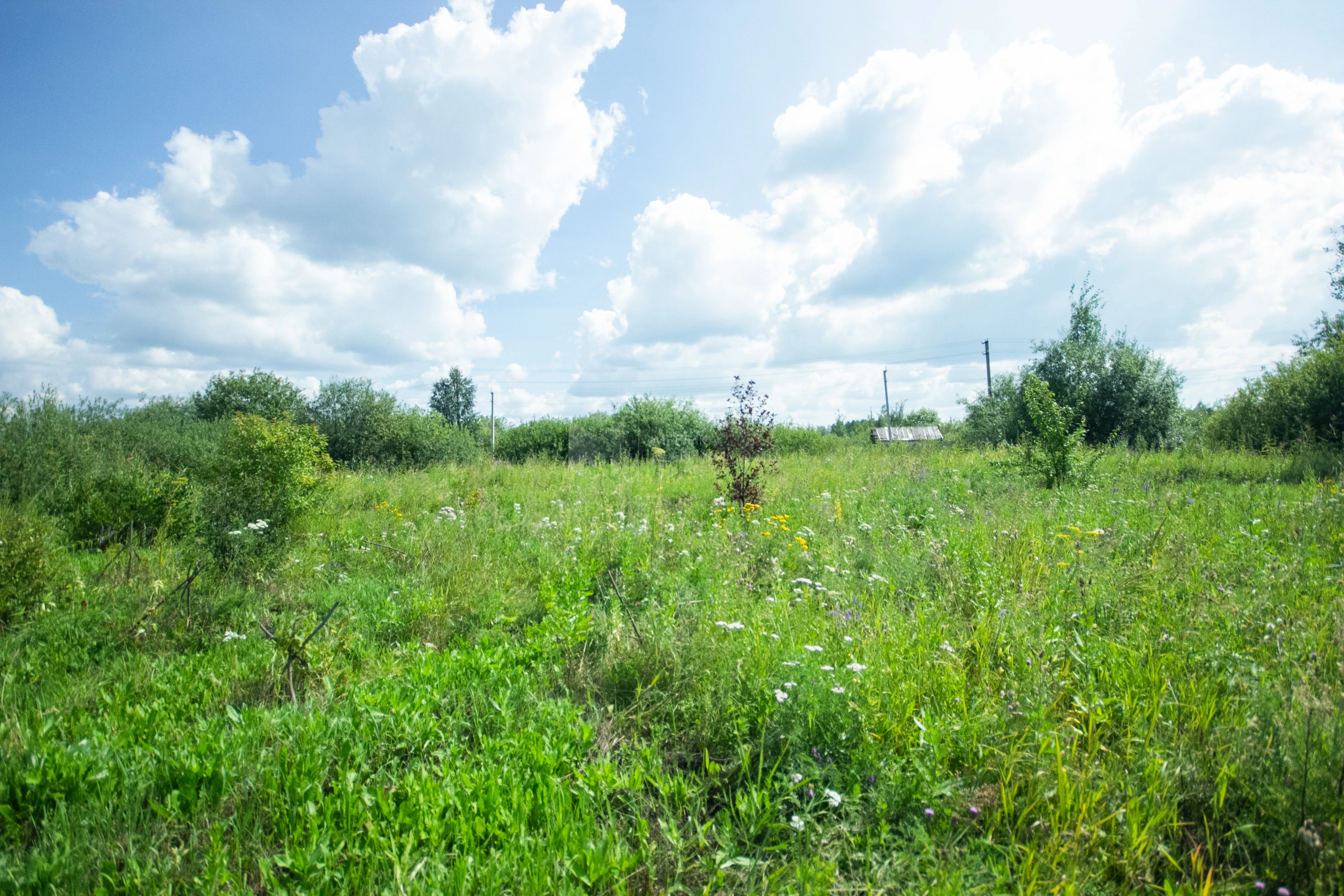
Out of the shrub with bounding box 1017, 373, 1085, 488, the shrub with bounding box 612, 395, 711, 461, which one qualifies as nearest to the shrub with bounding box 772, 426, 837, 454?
the shrub with bounding box 612, 395, 711, 461

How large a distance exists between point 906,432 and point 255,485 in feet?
134

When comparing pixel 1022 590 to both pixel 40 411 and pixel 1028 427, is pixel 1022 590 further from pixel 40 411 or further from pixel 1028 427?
pixel 1028 427

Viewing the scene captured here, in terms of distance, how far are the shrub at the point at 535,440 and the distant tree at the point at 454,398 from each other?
76.2 ft

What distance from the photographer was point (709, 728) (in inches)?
→ 102

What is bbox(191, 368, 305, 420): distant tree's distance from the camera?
89.7 ft

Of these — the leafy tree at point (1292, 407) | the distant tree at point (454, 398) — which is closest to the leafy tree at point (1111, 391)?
the leafy tree at point (1292, 407)

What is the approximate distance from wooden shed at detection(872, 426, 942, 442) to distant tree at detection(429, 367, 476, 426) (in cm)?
4073

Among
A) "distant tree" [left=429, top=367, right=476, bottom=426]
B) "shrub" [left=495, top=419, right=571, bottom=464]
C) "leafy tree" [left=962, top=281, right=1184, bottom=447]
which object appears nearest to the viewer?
"leafy tree" [left=962, top=281, right=1184, bottom=447]

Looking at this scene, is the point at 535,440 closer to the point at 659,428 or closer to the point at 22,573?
the point at 659,428

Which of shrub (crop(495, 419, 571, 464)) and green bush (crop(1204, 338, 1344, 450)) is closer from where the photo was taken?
green bush (crop(1204, 338, 1344, 450))

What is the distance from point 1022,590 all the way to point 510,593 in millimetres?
3746

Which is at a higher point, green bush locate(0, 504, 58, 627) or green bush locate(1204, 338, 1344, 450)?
green bush locate(1204, 338, 1344, 450)

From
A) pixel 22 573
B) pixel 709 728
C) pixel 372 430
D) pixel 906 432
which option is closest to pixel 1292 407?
pixel 709 728

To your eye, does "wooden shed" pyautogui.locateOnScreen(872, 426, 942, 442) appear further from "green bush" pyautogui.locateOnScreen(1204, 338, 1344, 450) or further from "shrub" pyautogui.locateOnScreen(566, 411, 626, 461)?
"green bush" pyautogui.locateOnScreen(1204, 338, 1344, 450)
